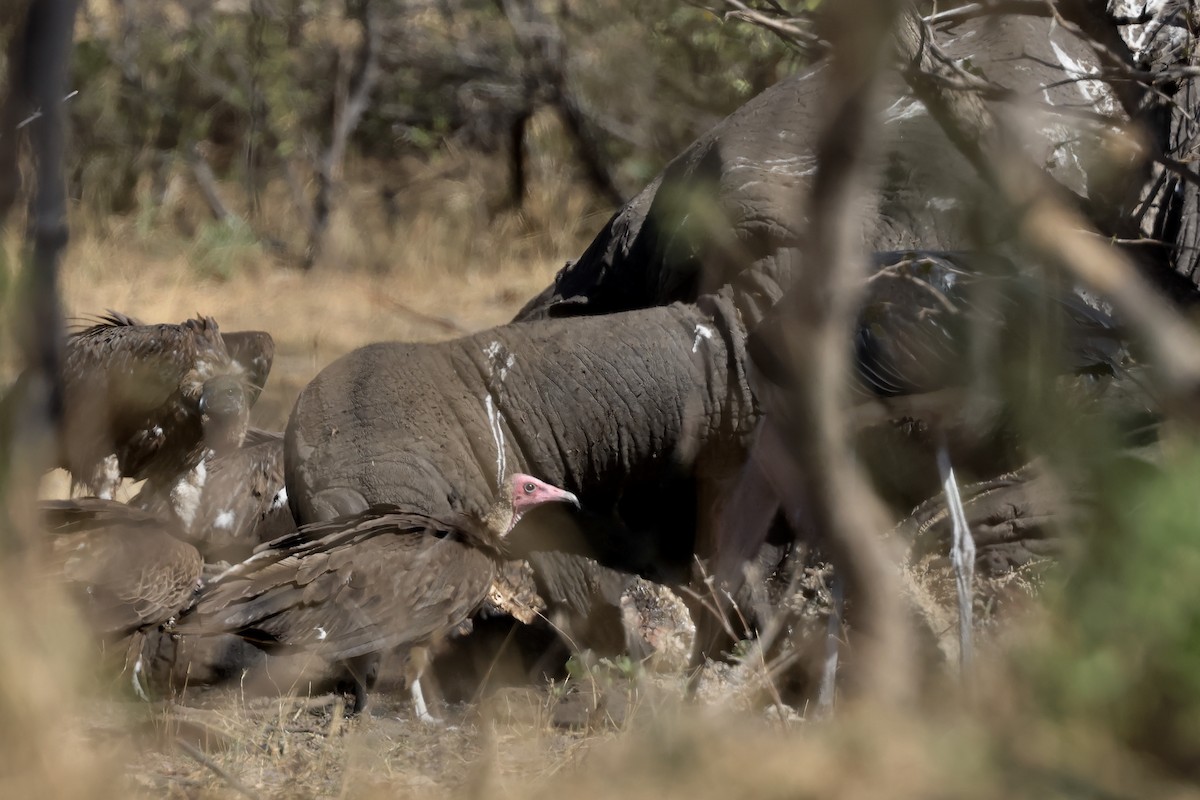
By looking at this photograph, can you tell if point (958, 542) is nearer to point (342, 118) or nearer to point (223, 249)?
point (223, 249)

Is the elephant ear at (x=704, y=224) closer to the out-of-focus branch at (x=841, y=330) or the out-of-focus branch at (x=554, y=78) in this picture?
the out-of-focus branch at (x=841, y=330)

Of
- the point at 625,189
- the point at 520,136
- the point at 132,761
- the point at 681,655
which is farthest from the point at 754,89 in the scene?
the point at 132,761

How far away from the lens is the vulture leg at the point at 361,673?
452 cm

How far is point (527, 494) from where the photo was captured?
207 inches

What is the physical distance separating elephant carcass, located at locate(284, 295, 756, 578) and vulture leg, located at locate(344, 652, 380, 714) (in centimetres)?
97

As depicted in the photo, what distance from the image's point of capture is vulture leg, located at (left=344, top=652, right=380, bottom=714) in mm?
4516

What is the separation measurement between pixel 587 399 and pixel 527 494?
669 mm

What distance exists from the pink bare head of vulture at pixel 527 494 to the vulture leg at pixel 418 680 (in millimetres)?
694

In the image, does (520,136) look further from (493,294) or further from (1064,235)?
(1064,235)

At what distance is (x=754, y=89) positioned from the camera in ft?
32.7

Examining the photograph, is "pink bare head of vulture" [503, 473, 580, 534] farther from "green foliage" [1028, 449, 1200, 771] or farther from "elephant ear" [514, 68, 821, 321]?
"green foliage" [1028, 449, 1200, 771]

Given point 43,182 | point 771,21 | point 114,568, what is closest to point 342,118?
point 114,568

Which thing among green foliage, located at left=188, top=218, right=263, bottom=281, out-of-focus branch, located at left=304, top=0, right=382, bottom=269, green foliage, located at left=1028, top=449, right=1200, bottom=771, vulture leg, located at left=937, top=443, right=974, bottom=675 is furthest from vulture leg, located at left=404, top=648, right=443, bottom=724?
out-of-focus branch, located at left=304, top=0, right=382, bottom=269

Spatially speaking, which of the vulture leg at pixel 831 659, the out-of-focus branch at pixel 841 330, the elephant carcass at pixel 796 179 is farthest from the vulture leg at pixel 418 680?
the out-of-focus branch at pixel 841 330
